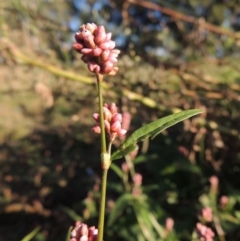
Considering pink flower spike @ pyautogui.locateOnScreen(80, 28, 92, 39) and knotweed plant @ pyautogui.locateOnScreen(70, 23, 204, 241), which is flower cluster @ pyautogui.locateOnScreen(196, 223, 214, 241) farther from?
pink flower spike @ pyautogui.locateOnScreen(80, 28, 92, 39)

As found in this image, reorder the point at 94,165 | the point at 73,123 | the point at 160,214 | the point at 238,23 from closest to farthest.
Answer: the point at 160,214 < the point at 94,165 < the point at 73,123 < the point at 238,23

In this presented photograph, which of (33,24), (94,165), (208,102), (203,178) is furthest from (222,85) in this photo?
(94,165)

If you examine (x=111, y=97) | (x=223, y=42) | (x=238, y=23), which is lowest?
(x=111, y=97)

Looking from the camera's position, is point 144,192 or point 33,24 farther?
point 33,24

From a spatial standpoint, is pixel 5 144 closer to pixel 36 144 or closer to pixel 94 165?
pixel 36 144

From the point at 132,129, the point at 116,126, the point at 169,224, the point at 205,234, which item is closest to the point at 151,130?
the point at 116,126

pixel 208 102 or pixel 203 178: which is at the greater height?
pixel 208 102

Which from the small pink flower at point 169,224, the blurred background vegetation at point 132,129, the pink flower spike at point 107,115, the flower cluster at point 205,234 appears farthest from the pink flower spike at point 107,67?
the small pink flower at point 169,224

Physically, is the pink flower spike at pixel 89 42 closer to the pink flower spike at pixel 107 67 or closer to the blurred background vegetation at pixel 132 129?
the pink flower spike at pixel 107 67
